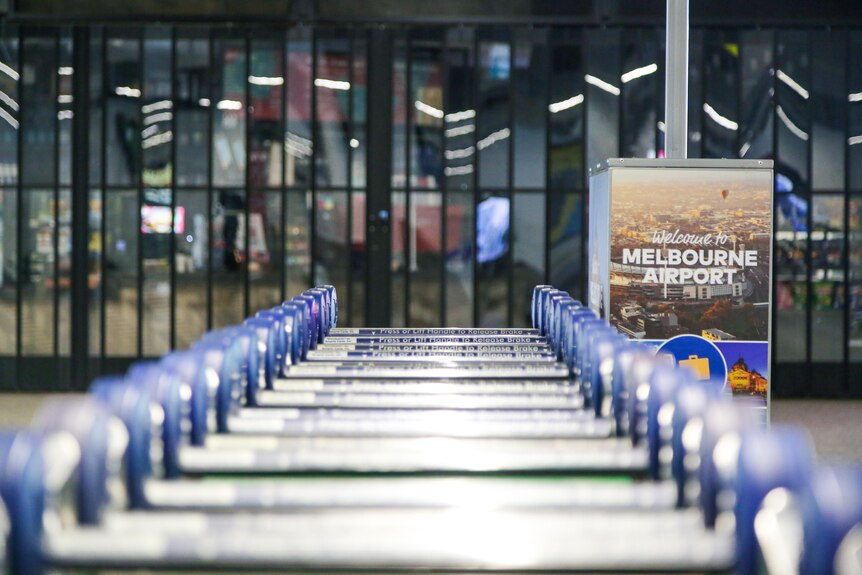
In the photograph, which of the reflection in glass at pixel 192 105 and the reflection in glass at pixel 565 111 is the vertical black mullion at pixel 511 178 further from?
the reflection in glass at pixel 192 105

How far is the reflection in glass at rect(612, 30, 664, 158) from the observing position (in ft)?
48.3

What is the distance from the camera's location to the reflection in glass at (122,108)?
48.5ft

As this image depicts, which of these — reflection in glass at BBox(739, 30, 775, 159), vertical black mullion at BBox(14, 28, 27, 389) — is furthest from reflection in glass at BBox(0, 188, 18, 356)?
reflection in glass at BBox(739, 30, 775, 159)

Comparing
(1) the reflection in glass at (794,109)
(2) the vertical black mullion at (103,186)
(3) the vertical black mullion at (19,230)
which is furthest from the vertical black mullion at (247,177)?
(1) the reflection in glass at (794,109)

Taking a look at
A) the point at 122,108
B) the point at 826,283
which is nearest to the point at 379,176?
the point at 122,108

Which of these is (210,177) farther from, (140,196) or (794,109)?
(794,109)

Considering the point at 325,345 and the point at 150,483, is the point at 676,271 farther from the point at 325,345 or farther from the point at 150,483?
the point at 150,483

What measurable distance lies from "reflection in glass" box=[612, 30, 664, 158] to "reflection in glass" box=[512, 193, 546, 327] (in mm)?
1234

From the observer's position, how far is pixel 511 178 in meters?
14.8

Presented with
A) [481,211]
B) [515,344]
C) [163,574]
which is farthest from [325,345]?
[481,211]

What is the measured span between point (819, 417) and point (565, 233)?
138 inches

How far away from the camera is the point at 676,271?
726 centimetres

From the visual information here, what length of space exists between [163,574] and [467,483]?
88 cm

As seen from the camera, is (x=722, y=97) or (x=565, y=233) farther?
(x=565, y=233)
